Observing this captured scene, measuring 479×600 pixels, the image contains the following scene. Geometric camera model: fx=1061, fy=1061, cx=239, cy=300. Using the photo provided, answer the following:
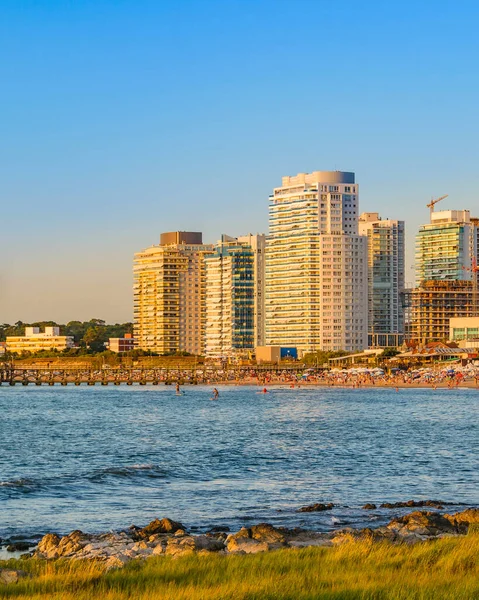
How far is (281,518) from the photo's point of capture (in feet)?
132

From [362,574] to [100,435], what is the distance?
6902 centimetres

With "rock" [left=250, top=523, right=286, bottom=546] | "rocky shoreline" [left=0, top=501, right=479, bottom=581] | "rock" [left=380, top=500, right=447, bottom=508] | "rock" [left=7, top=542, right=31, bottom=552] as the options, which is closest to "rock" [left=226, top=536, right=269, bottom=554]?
"rocky shoreline" [left=0, top=501, right=479, bottom=581]

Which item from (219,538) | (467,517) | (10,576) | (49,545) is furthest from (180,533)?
(10,576)

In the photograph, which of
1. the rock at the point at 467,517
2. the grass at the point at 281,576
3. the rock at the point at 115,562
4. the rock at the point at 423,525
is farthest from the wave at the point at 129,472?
the grass at the point at 281,576

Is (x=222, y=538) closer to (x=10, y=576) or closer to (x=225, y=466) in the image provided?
(x=10, y=576)

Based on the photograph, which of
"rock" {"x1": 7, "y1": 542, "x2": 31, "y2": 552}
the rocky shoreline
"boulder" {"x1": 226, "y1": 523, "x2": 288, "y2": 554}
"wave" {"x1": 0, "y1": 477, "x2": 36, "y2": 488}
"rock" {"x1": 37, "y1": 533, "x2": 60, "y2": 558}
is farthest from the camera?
"wave" {"x1": 0, "y1": 477, "x2": 36, "y2": 488}

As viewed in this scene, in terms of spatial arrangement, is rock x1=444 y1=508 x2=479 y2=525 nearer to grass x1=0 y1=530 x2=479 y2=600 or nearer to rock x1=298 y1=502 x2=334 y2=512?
rock x1=298 y1=502 x2=334 y2=512

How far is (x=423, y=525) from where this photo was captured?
35688 millimetres

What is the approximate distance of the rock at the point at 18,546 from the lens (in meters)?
33.5

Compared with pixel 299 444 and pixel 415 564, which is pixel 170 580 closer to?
pixel 415 564

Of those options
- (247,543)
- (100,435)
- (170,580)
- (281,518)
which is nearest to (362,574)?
(170,580)

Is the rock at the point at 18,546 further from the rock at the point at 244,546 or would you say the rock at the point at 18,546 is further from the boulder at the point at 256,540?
the rock at the point at 244,546

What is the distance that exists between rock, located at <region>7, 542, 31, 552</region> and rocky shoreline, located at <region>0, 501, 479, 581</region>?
79 cm

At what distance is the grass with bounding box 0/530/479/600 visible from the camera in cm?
2027
